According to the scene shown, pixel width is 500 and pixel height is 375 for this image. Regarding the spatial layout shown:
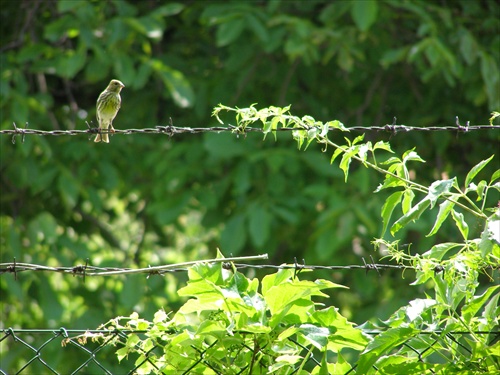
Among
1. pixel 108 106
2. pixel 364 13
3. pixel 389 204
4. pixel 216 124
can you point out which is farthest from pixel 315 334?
pixel 216 124

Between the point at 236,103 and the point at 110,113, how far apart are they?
207 cm

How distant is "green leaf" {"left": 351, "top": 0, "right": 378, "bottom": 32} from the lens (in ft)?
20.7

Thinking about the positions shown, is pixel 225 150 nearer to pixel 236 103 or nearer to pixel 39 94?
pixel 236 103

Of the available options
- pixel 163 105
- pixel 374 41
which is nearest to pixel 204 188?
pixel 163 105

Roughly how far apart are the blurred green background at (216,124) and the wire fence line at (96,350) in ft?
0.79

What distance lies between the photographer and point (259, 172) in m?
7.09

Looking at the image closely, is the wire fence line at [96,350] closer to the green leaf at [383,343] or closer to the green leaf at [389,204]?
the green leaf at [383,343]

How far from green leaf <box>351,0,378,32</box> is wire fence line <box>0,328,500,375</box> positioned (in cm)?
237

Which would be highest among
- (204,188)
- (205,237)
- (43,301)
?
(204,188)

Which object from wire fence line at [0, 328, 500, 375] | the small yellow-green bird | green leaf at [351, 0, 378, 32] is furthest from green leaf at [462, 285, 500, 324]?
green leaf at [351, 0, 378, 32]

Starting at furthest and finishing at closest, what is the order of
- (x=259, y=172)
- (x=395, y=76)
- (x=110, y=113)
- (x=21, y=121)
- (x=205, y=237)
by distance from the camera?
(x=205, y=237) < (x=395, y=76) < (x=259, y=172) < (x=21, y=121) < (x=110, y=113)

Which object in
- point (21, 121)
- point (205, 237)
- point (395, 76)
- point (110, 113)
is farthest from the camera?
point (205, 237)

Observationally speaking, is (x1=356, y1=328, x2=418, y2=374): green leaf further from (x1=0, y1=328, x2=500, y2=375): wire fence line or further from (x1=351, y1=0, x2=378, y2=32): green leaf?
(x1=351, y1=0, x2=378, y2=32): green leaf

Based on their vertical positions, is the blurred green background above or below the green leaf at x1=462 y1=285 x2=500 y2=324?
below
